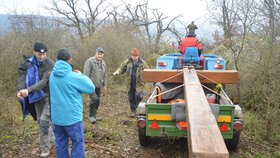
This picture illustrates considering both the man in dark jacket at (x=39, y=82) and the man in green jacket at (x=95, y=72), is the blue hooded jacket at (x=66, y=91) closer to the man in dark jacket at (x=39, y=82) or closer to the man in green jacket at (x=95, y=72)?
the man in dark jacket at (x=39, y=82)

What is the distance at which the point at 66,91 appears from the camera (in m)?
3.95

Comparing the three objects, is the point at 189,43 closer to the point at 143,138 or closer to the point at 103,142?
the point at 143,138

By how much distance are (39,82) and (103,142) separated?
5.65ft

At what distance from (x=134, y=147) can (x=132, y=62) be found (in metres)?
2.61

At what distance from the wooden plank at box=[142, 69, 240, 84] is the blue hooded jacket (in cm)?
201

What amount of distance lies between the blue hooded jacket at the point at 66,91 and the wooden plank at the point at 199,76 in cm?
201

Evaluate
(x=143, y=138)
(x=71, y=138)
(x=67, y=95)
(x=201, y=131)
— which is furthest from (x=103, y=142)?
(x=201, y=131)

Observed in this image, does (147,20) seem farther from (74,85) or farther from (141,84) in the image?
(74,85)

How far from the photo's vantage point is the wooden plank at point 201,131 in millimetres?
2500

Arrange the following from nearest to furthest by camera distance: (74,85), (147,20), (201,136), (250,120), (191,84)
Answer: (201,136), (74,85), (191,84), (250,120), (147,20)

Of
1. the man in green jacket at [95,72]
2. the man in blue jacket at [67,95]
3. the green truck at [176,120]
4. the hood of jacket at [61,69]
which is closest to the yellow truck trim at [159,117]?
the green truck at [176,120]

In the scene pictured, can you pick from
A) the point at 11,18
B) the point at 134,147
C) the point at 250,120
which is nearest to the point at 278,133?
the point at 250,120

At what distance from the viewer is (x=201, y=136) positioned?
2852 mm

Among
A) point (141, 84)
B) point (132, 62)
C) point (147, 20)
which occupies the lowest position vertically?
point (141, 84)
